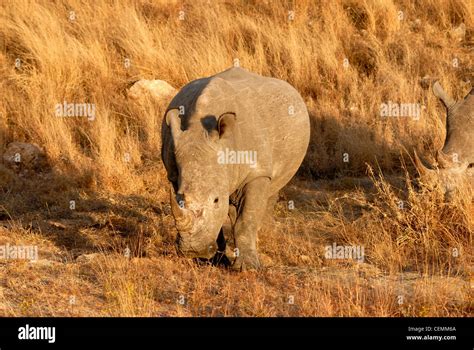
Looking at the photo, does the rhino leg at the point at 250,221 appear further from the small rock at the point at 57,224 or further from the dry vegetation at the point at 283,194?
the small rock at the point at 57,224

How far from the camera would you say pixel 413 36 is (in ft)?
43.4

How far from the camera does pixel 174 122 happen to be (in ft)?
20.1

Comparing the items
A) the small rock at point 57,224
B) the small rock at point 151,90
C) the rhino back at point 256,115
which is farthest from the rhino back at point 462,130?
the small rock at point 151,90

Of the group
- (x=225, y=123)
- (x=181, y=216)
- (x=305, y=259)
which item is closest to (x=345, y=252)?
(x=305, y=259)

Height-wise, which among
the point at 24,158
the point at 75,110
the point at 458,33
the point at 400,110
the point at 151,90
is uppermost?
the point at 458,33

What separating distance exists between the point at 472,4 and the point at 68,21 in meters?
6.62

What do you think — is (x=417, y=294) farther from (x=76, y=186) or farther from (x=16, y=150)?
(x=16, y=150)

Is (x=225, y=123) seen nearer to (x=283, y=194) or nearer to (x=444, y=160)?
(x=444, y=160)

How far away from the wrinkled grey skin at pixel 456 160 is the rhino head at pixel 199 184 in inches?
83.4

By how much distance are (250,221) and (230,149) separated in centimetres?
78

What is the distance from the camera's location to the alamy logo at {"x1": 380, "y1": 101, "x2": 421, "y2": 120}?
35.6ft
